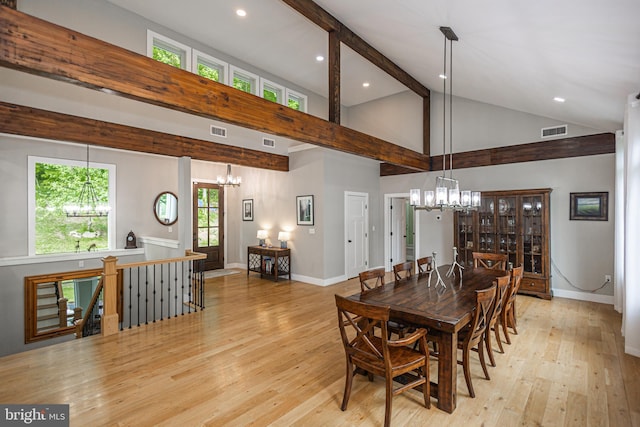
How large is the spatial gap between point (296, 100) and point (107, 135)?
12.4 feet

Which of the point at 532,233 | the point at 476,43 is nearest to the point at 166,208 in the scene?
the point at 476,43

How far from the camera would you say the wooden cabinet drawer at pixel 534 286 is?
5410 mm

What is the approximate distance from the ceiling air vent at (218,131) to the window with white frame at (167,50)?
1.11 m

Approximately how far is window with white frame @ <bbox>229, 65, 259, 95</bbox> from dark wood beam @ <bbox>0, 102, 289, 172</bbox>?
1159 mm

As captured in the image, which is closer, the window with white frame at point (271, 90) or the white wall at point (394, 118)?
the window with white frame at point (271, 90)

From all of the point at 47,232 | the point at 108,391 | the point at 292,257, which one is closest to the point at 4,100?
the point at 47,232

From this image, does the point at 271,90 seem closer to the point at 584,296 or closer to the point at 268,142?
the point at 268,142

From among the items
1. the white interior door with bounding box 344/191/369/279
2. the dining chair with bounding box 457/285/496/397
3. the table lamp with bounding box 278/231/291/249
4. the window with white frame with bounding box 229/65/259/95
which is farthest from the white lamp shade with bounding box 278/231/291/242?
the dining chair with bounding box 457/285/496/397

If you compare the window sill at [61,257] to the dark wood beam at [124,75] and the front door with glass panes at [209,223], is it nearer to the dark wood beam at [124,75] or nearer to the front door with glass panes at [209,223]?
the front door with glass panes at [209,223]

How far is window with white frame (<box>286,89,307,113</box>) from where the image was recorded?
265 inches

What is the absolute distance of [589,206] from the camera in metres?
5.30

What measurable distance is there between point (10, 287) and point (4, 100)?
3.18 m

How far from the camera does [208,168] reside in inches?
Result: 328

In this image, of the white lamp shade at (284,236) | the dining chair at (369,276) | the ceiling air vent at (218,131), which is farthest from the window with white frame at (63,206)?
the dining chair at (369,276)
